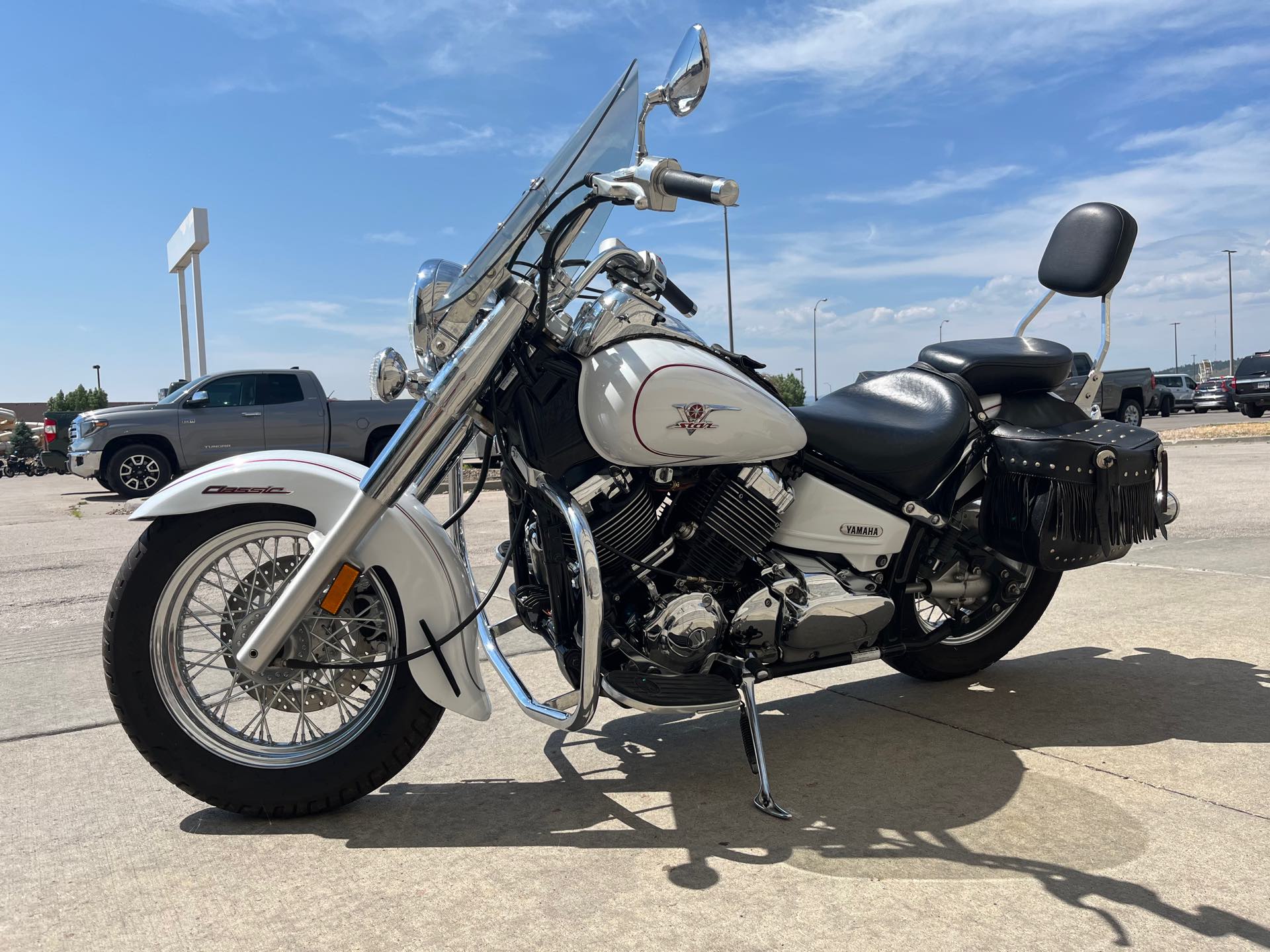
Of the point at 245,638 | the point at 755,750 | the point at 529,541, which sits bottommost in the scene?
the point at 755,750

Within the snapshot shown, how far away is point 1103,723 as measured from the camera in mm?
3449

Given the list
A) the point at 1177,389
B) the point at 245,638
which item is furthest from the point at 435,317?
the point at 1177,389

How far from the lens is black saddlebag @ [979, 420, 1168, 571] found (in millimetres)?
3312

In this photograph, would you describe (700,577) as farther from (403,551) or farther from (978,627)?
(978,627)

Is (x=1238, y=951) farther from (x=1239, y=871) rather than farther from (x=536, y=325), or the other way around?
(x=536, y=325)

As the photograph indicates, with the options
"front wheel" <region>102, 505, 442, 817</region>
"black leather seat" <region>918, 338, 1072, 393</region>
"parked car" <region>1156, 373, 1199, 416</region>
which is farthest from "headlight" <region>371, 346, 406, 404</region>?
"parked car" <region>1156, 373, 1199, 416</region>

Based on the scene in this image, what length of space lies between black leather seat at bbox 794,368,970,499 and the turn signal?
1.43m

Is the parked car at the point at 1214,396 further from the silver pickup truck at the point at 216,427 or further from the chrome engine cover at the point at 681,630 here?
the chrome engine cover at the point at 681,630

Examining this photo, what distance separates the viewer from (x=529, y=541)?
298 centimetres

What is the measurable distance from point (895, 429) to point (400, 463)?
1631mm

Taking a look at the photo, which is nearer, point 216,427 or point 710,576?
point 710,576

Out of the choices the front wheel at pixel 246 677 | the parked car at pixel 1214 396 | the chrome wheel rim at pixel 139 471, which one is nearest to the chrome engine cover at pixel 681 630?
the front wheel at pixel 246 677

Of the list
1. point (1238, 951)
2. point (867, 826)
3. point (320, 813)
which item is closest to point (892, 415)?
point (867, 826)

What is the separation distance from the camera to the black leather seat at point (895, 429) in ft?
10.6
